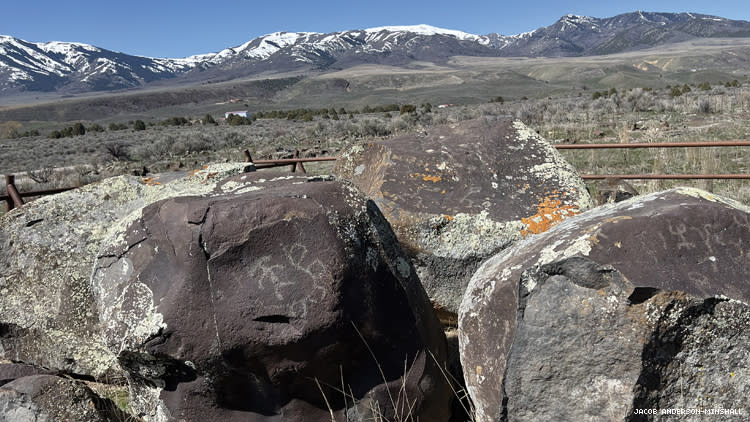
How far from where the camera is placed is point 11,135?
47.1m

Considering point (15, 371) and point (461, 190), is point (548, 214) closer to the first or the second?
point (461, 190)

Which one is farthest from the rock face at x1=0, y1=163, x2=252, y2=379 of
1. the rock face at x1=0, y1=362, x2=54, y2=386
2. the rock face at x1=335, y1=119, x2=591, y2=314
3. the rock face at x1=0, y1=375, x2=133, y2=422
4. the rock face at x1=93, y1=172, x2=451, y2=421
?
the rock face at x1=335, y1=119, x2=591, y2=314

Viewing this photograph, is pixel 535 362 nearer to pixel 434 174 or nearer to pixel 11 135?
pixel 434 174

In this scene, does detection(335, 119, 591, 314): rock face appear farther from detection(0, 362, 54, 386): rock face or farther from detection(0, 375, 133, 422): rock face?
detection(0, 362, 54, 386): rock face

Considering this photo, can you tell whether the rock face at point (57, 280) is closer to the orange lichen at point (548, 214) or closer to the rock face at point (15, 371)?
the rock face at point (15, 371)

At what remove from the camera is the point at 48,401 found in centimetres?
325

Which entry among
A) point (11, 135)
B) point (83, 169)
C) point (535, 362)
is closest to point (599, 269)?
point (535, 362)

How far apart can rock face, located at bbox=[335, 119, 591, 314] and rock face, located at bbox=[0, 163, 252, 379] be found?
1.45m

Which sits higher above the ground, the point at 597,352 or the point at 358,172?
the point at 358,172

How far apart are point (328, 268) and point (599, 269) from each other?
137 centimetres

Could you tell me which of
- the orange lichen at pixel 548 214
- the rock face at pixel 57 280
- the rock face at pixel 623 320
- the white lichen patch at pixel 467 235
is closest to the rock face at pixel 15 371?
the rock face at pixel 57 280

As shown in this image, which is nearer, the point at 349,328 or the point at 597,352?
the point at 597,352

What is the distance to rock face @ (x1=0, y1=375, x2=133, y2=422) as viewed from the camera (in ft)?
10.5

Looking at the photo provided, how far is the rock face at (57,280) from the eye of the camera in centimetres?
408
